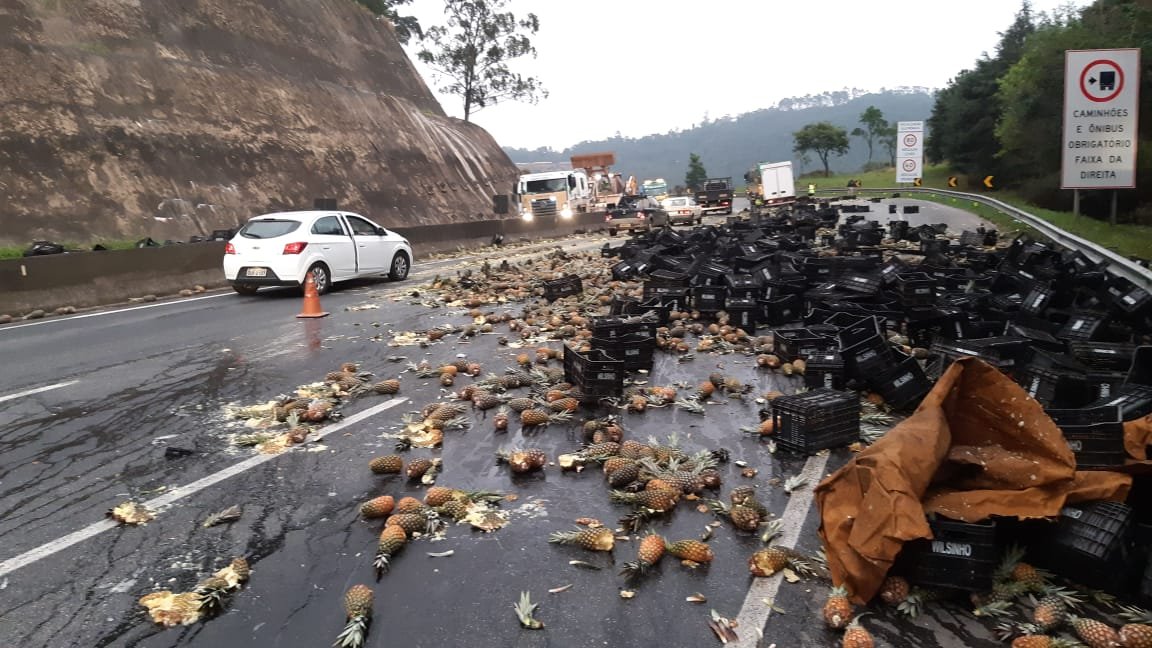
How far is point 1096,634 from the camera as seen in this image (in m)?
2.86

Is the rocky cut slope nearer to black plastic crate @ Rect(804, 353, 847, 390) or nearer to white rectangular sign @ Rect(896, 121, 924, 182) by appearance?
black plastic crate @ Rect(804, 353, 847, 390)

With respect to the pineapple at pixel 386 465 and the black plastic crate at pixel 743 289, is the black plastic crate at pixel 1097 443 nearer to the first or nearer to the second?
the pineapple at pixel 386 465

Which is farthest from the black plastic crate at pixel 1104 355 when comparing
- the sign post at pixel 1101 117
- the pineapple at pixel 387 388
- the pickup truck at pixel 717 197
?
the pickup truck at pixel 717 197

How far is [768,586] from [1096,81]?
18349 mm

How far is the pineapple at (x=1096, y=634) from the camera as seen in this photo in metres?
2.83

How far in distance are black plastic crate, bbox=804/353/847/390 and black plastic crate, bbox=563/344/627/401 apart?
1.85 meters

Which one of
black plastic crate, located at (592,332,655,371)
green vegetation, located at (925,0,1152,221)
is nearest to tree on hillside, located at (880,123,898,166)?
green vegetation, located at (925,0,1152,221)

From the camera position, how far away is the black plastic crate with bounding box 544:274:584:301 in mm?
12461

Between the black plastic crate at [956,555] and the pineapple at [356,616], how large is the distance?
2.62 metres

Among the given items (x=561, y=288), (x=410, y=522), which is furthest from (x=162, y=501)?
(x=561, y=288)

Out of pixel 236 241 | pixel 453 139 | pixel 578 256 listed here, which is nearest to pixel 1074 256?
pixel 578 256

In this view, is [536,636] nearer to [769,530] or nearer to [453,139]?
[769,530]

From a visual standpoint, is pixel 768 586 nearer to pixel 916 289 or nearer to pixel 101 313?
pixel 916 289

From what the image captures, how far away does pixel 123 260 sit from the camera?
14164 mm
